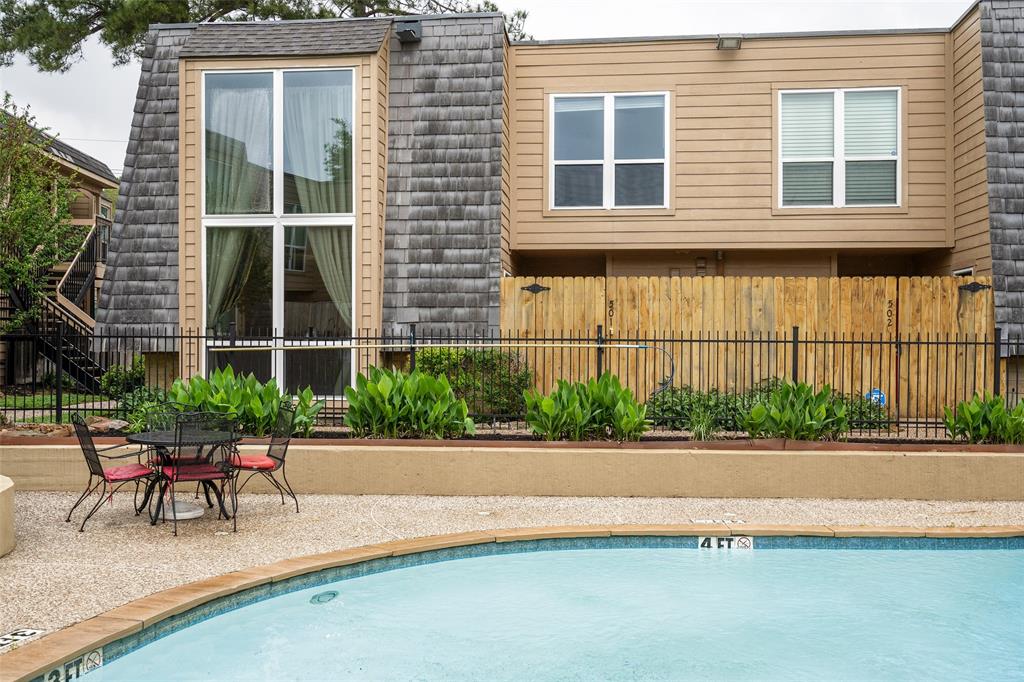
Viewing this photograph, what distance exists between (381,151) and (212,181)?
2.46 meters

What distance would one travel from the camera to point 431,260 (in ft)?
40.8

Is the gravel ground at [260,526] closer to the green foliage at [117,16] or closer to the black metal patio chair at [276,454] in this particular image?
the black metal patio chair at [276,454]

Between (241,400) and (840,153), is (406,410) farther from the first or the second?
(840,153)

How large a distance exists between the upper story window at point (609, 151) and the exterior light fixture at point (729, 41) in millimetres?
1167

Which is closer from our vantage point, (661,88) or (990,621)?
(990,621)

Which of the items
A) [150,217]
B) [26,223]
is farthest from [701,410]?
[26,223]

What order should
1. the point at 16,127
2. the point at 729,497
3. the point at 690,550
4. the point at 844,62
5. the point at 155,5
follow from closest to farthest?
1. the point at 690,550
2. the point at 729,497
3. the point at 844,62
4. the point at 16,127
5. the point at 155,5

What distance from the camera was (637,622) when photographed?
6.05 meters

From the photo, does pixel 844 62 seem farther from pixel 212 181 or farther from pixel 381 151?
pixel 212 181

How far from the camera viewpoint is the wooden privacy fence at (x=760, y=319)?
1183 cm

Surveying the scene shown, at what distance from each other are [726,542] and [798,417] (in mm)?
2439

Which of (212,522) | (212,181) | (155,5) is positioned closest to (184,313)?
(212,181)

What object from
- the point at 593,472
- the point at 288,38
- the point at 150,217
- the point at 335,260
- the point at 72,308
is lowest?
the point at 593,472

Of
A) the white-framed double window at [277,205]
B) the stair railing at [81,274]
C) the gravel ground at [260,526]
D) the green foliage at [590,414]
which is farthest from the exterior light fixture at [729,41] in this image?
the stair railing at [81,274]
